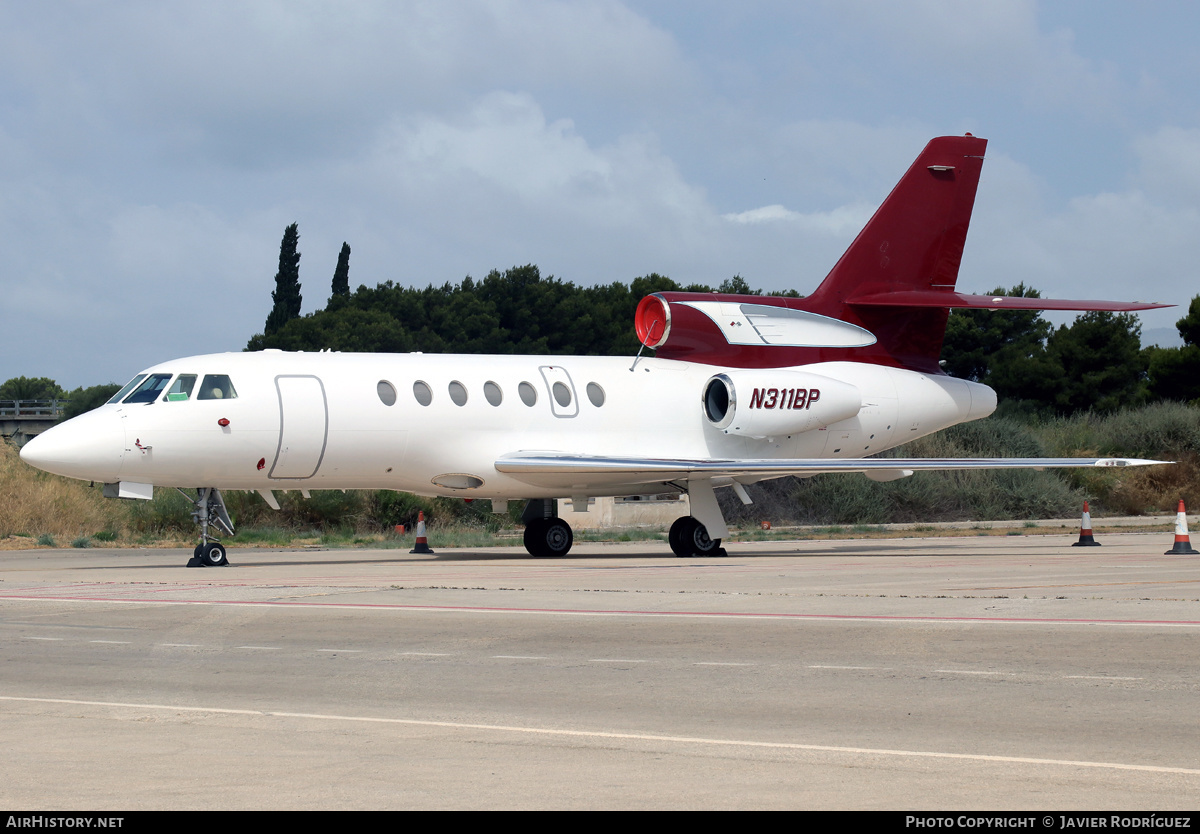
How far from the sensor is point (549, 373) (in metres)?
24.3

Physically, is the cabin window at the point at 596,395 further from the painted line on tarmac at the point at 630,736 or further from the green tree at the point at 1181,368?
the green tree at the point at 1181,368

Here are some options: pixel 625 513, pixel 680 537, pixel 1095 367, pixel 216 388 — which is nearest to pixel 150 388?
pixel 216 388

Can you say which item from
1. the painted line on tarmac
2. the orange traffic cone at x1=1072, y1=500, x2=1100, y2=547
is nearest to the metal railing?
the orange traffic cone at x1=1072, y1=500, x2=1100, y2=547

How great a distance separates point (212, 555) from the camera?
20.7 m

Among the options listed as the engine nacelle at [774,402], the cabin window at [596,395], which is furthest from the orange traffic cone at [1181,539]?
the cabin window at [596,395]

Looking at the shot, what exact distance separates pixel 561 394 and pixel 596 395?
700 millimetres

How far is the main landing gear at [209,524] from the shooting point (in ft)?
67.9

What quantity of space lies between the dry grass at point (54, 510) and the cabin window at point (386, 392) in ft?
41.7

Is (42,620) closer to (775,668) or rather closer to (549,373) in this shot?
(775,668)

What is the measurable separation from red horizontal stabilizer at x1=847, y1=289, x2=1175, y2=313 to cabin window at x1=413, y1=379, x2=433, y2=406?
343 inches

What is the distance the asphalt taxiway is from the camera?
604 cm

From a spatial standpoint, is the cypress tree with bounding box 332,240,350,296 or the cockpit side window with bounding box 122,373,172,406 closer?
the cockpit side window with bounding box 122,373,172,406

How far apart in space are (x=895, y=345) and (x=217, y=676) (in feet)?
63.9

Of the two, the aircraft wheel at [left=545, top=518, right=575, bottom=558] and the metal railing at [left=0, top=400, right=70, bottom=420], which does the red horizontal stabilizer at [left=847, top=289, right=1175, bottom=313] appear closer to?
the aircraft wheel at [left=545, top=518, right=575, bottom=558]
